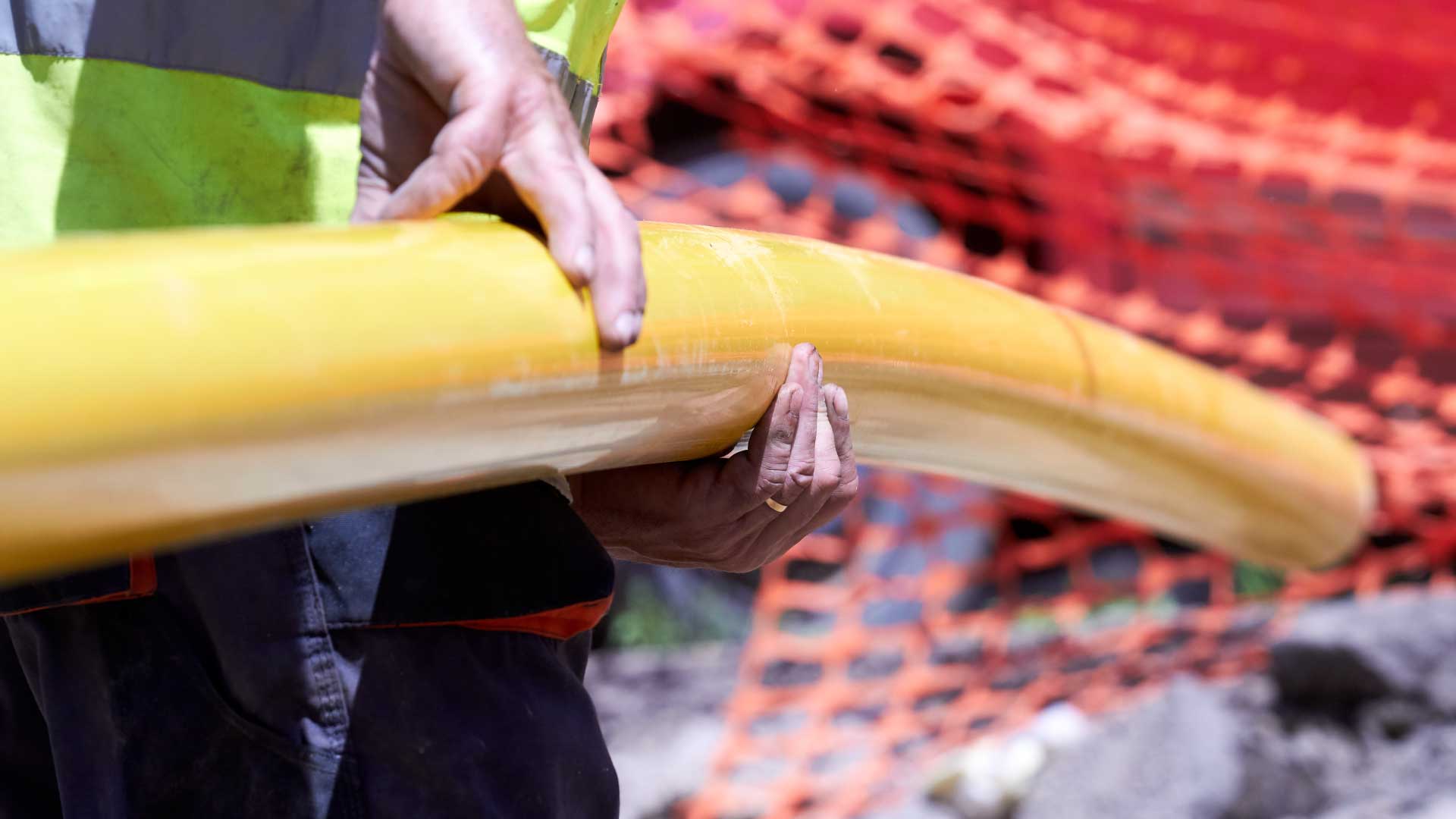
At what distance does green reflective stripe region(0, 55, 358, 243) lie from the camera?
2.80 ft

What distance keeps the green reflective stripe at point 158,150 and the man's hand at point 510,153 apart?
12 centimetres

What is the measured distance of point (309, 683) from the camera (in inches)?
32.8

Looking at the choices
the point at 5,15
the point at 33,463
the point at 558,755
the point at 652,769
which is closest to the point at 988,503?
the point at 652,769

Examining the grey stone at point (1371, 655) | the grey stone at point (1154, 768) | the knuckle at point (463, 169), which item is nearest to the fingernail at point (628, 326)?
the knuckle at point (463, 169)

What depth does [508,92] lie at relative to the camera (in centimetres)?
76

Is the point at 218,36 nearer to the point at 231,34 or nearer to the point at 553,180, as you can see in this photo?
the point at 231,34

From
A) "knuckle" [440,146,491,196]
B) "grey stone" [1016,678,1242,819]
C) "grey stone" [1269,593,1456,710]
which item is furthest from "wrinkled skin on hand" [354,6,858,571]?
"grey stone" [1269,593,1456,710]

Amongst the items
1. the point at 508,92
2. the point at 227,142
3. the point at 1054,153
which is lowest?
the point at 1054,153

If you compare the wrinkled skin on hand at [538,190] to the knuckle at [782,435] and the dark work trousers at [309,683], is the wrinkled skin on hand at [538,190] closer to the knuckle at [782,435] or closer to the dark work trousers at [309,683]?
the knuckle at [782,435]

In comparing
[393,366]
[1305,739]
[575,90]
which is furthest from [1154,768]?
[393,366]

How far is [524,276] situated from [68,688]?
1.26 feet

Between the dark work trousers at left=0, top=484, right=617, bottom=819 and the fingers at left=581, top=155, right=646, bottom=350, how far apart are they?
21 centimetres

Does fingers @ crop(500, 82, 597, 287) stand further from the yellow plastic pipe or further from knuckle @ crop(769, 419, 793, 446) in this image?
knuckle @ crop(769, 419, 793, 446)

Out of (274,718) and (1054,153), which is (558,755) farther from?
(1054,153)
